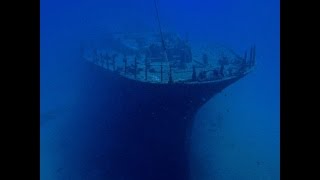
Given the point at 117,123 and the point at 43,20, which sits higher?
the point at 43,20

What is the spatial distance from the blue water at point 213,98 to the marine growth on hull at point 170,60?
0.13ft

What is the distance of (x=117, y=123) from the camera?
156 cm

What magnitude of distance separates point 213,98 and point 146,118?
0.31 meters

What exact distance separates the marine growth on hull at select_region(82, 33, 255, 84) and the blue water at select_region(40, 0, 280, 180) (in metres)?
0.04

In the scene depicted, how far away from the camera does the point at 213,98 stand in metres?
1.55

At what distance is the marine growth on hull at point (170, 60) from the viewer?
154 centimetres

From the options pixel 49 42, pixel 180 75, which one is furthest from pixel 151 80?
pixel 49 42

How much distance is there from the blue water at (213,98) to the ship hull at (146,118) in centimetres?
4

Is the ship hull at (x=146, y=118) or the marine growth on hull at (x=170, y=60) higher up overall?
the marine growth on hull at (x=170, y=60)

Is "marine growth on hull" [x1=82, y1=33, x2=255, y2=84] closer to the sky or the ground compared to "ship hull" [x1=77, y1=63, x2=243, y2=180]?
closer to the sky

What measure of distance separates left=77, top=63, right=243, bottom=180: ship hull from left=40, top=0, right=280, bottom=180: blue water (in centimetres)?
4

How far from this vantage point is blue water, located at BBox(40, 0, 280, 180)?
1541mm
